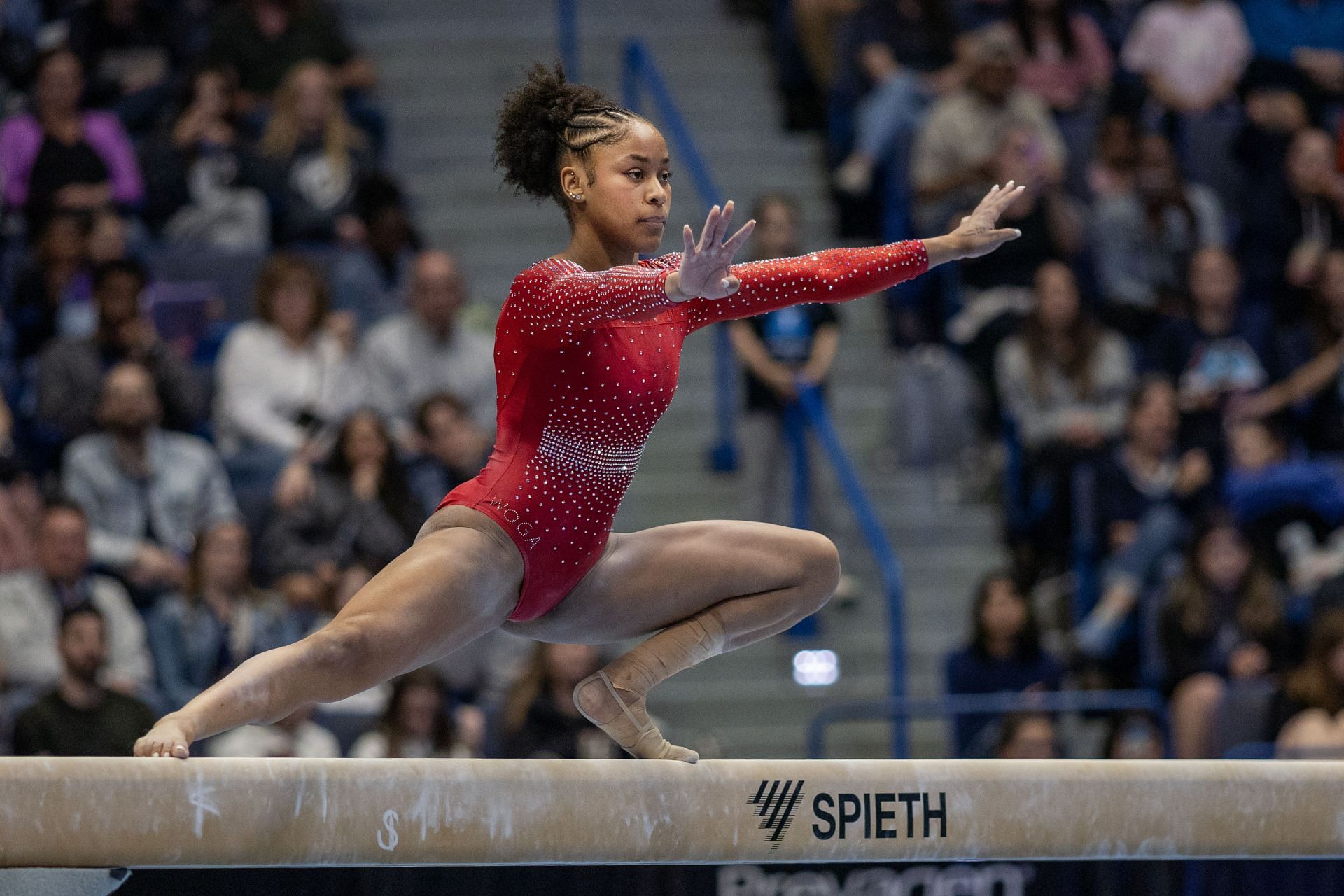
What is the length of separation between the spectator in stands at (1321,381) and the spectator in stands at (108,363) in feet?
15.3

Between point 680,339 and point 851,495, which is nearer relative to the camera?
point 680,339

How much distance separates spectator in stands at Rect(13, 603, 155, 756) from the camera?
19.1 ft

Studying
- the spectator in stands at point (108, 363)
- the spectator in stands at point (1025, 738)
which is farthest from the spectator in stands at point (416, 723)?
the spectator in stands at point (1025, 738)

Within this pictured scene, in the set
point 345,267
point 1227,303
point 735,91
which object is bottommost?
point 1227,303

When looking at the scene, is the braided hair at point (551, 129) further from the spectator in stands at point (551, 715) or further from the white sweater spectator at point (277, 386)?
the white sweater spectator at point (277, 386)

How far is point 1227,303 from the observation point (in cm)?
825

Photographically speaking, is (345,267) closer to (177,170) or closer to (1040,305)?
(177,170)

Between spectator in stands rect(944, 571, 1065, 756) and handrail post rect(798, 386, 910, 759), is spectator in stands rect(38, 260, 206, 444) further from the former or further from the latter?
spectator in stands rect(944, 571, 1065, 756)

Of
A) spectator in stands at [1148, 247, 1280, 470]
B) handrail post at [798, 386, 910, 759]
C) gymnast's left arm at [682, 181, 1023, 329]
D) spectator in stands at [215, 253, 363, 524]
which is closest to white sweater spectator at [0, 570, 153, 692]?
spectator in stands at [215, 253, 363, 524]

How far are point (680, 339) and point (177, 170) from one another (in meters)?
5.28

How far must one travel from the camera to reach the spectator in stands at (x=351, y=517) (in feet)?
22.2

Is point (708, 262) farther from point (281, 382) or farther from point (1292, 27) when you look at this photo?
point (1292, 27)

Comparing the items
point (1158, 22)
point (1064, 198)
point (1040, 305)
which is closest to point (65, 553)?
point (1040, 305)

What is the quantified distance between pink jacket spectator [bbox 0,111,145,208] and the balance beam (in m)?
5.71
